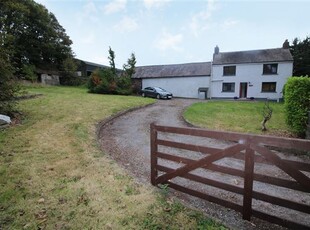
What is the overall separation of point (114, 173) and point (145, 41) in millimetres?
24351

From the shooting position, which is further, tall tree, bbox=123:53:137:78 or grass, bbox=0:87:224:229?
tall tree, bbox=123:53:137:78

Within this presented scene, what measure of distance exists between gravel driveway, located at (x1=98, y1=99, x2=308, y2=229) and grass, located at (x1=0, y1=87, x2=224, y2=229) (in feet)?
1.18

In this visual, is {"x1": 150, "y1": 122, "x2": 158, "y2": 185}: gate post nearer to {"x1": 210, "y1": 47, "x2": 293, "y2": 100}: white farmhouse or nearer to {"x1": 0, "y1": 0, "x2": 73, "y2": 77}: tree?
{"x1": 210, "y1": 47, "x2": 293, "y2": 100}: white farmhouse

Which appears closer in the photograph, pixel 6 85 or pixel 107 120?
pixel 6 85

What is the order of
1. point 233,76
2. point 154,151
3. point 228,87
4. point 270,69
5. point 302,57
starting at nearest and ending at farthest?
1. point 154,151
2. point 270,69
3. point 233,76
4. point 228,87
5. point 302,57

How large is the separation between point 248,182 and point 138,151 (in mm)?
4474

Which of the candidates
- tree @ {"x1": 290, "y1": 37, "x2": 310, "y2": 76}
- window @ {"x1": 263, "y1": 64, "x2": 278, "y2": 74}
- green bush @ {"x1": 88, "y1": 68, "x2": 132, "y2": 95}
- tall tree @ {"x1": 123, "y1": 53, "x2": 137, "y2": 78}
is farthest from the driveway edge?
tree @ {"x1": 290, "y1": 37, "x2": 310, "y2": 76}

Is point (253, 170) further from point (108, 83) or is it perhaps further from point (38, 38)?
point (38, 38)

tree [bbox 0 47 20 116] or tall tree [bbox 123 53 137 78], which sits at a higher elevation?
tall tree [bbox 123 53 137 78]

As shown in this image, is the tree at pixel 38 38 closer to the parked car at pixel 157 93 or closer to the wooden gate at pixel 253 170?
the parked car at pixel 157 93

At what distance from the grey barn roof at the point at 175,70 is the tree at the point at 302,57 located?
1609cm

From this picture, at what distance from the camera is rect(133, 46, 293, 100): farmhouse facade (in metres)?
27.0

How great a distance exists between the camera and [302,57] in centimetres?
3450

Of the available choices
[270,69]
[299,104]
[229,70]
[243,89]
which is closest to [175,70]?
[229,70]
